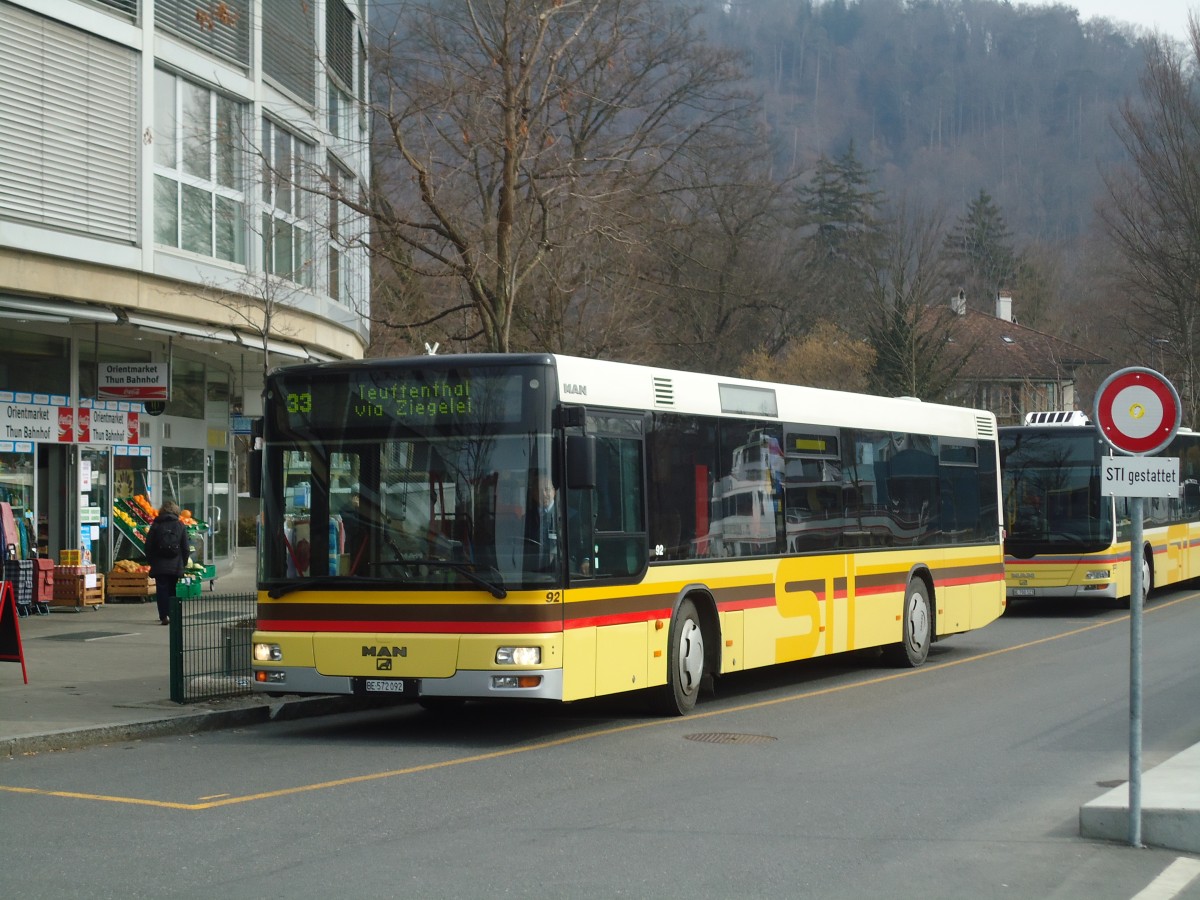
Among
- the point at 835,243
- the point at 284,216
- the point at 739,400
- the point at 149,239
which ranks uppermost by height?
the point at 835,243

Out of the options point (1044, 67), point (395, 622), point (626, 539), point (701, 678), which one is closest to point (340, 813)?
point (395, 622)

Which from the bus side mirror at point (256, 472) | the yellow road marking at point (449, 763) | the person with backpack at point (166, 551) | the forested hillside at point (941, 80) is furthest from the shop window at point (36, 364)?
the forested hillside at point (941, 80)

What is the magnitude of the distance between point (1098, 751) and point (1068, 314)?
71988 millimetres

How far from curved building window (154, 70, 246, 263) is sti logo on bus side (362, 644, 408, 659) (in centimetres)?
1191

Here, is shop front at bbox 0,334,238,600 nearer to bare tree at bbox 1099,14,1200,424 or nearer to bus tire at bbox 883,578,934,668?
bus tire at bbox 883,578,934,668

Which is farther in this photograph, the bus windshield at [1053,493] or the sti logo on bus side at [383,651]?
the bus windshield at [1053,493]

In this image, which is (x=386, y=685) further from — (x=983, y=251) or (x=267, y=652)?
(x=983, y=251)

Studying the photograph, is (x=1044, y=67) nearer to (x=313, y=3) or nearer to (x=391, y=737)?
(x=313, y=3)

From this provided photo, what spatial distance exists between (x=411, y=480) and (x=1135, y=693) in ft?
18.0

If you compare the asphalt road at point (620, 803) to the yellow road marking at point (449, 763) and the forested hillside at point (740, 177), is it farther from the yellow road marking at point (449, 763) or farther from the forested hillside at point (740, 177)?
the forested hillside at point (740, 177)

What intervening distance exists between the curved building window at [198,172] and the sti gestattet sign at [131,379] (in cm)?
212

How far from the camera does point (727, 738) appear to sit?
1179 centimetres

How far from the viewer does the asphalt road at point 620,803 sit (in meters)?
7.11

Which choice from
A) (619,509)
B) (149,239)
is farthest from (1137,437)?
(149,239)
